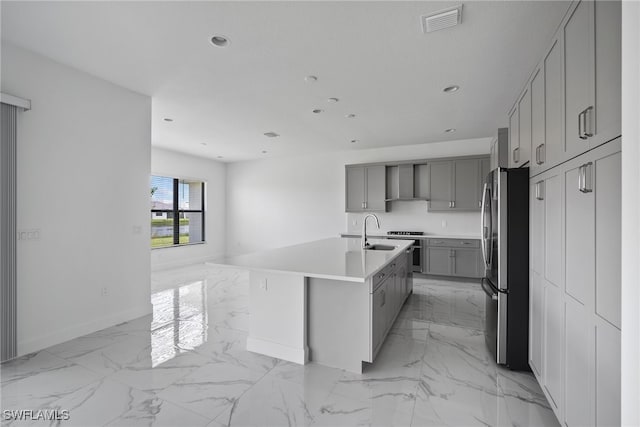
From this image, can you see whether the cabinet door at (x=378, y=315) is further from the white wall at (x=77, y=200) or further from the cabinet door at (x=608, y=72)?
the white wall at (x=77, y=200)

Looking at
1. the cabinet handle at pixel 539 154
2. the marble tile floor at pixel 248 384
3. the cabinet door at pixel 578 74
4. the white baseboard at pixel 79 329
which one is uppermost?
the cabinet door at pixel 578 74

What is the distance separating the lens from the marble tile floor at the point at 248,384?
175 cm

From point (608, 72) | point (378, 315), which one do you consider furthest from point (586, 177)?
point (378, 315)

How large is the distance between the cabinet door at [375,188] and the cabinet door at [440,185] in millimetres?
911

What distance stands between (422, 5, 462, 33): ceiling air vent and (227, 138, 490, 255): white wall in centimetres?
390

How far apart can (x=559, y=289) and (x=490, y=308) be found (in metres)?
1.00

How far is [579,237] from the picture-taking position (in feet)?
4.59

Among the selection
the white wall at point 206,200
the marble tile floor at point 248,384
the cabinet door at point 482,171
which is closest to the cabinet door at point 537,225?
the marble tile floor at point 248,384

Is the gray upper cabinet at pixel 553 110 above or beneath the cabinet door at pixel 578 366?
above

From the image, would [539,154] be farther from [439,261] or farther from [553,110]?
[439,261]

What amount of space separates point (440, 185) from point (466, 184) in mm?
441

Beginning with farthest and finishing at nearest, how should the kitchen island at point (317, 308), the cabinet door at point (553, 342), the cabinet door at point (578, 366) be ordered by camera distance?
1. the kitchen island at point (317, 308)
2. the cabinet door at point (553, 342)
3. the cabinet door at point (578, 366)

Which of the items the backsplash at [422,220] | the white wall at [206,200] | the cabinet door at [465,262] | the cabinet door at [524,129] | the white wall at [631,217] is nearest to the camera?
the white wall at [631,217]

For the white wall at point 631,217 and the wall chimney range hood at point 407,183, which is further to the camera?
the wall chimney range hood at point 407,183
